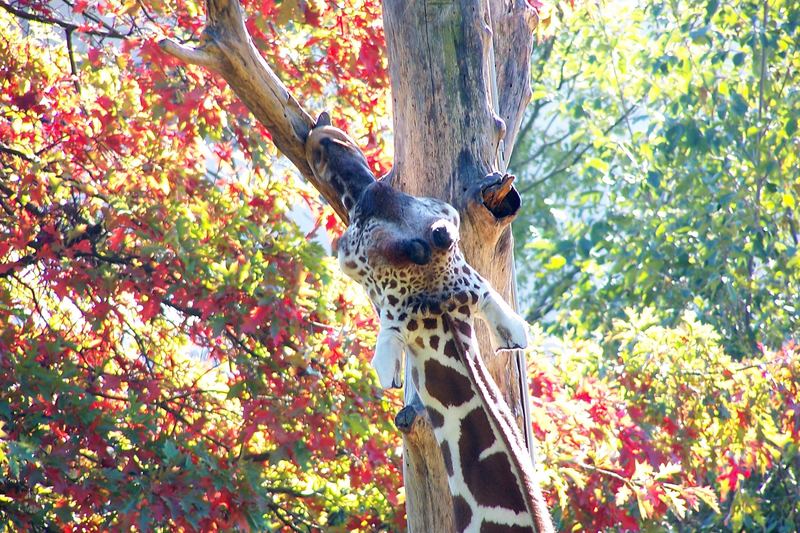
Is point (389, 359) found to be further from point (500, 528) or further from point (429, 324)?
point (500, 528)

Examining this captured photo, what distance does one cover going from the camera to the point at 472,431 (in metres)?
2.40

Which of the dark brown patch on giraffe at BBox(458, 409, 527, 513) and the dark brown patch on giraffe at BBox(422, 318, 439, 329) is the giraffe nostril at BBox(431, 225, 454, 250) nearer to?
the dark brown patch on giraffe at BBox(422, 318, 439, 329)

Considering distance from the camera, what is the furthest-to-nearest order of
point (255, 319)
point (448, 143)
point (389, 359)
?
point (255, 319) → point (448, 143) → point (389, 359)

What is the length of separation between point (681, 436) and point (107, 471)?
285 cm

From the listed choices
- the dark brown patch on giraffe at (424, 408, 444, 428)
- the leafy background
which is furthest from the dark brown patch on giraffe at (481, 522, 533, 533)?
the leafy background

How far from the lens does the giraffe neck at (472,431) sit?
92.8 inches

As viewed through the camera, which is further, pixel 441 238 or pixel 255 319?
pixel 255 319

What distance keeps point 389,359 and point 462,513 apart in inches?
19.2

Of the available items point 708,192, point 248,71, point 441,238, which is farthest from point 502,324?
point 708,192

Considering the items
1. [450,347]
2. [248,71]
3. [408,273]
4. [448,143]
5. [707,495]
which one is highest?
[248,71]

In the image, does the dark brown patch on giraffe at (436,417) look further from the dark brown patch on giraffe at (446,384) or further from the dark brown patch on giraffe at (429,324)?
the dark brown patch on giraffe at (429,324)

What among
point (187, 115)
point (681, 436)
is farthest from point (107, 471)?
point (681, 436)

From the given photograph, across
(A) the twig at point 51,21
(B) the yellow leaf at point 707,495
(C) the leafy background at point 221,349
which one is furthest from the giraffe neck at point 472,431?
(A) the twig at point 51,21

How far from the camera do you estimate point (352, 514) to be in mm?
4512
